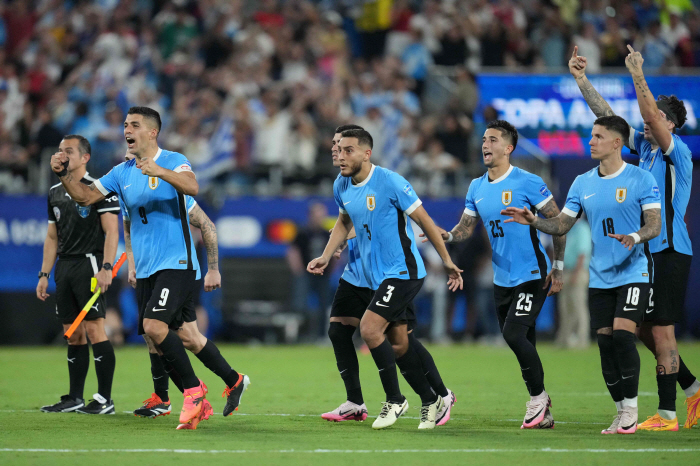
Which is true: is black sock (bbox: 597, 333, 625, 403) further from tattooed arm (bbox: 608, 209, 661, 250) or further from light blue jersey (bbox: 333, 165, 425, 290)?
light blue jersey (bbox: 333, 165, 425, 290)

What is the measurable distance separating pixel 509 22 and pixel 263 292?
7914mm

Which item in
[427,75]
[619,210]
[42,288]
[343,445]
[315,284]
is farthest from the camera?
[427,75]

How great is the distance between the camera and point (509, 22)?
19969mm

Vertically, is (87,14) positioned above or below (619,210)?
above

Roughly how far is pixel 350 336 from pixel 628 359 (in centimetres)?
243

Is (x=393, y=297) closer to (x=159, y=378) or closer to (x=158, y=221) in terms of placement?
(x=158, y=221)

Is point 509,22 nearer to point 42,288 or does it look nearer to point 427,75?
point 427,75

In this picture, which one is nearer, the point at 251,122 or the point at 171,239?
the point at 171,239

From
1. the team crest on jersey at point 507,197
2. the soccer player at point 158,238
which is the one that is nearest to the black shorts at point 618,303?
the team crest on jersey at point 507,197

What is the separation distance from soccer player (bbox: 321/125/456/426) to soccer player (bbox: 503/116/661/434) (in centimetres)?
147

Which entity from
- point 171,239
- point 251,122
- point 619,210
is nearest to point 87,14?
point 251,122

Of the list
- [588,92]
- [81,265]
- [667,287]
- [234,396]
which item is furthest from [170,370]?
[588,92]

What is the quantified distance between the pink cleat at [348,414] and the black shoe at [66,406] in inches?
96.0

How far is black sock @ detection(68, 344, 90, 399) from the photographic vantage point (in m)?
9.00
